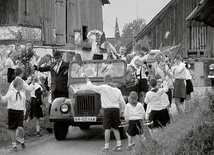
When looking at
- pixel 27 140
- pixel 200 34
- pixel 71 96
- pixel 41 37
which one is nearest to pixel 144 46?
pixel 71 96

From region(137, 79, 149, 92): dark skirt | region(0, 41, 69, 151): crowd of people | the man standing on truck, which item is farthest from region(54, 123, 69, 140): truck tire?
region(137, 79, 149, 92): dark skirt

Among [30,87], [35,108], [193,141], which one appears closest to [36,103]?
[35,108]

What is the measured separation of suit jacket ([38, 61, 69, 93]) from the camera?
15.6 m

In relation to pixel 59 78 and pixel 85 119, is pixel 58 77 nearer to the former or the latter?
pixel 59 78

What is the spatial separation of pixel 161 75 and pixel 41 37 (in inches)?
626

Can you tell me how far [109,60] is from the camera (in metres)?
15.3

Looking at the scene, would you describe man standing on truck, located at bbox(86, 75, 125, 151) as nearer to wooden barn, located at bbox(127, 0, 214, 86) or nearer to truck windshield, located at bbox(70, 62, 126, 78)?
truck windshield, located at bbox(70, 62, 126, 78)

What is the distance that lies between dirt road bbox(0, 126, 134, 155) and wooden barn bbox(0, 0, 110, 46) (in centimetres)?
921

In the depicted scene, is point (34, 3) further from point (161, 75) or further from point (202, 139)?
point (202, 139)

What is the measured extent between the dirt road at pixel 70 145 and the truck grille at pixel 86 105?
706 millimetres

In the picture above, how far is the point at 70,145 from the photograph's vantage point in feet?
43.1

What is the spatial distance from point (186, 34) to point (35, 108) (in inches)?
1000

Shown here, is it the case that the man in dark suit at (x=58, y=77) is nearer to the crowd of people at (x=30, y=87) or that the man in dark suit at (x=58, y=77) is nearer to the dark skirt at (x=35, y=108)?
the crowd of people at (x=30, y=87)

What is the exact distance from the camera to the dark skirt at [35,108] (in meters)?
15.3
